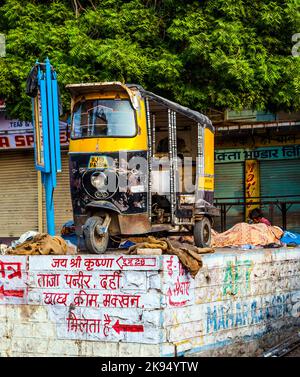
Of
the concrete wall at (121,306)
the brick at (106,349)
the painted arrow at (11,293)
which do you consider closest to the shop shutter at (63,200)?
the concrete wall at (121,306)

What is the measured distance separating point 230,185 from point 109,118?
11400mm

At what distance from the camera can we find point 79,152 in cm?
1096

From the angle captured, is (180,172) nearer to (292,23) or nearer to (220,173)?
(292,23)

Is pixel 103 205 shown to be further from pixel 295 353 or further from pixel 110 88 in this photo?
pixel 295 353

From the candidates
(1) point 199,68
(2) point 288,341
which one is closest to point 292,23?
(1) point 199,68

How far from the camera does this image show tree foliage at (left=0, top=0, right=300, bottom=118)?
559 inches

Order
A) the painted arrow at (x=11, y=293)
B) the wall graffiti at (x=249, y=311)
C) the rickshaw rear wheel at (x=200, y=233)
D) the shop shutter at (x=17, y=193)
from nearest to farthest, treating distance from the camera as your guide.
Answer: the painted arrow at (x=11, y=293) → the wall graffiti at (x=249, y=311) → the rickshaw rear wheel at (x=200, y=233) → the shop shutter at (x=17, y=193)

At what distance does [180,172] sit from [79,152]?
2.43 m

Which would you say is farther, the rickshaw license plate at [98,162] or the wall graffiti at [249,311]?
the rickshaw license plate at [98,162]

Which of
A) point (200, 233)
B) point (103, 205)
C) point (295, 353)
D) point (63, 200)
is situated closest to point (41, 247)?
point (103, 205)

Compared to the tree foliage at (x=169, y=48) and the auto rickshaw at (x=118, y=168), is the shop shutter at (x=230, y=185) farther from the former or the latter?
the auto rickshaw at (x=118, y=168)

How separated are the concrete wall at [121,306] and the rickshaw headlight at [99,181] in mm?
2536

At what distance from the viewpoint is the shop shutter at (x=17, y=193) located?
22.2m

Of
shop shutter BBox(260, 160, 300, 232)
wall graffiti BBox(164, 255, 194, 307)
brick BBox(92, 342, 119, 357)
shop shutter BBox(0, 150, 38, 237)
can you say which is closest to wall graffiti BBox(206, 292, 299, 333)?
wall graffiti BBox(164, 255, 194, 307)
